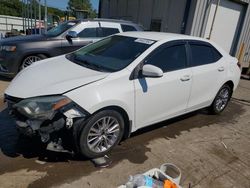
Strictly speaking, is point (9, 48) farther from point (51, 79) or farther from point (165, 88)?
point (165, 88)

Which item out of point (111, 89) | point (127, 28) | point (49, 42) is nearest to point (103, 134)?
point (111, 89)

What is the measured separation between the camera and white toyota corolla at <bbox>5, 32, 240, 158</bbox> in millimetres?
2783

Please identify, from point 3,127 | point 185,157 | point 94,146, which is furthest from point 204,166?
point 3,127

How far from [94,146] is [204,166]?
1.52 m

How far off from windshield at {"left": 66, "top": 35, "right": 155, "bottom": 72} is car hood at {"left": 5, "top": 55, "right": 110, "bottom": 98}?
7.5 inches

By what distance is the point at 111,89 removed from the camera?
118 inches

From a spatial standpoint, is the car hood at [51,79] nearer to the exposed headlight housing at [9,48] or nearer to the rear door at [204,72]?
the rear door at [204,72]

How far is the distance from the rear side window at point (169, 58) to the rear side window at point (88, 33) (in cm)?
366

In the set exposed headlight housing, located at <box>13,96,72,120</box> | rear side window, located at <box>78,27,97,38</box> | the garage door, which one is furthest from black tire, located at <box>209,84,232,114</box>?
the garage door

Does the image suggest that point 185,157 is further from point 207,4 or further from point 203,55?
point 207,4

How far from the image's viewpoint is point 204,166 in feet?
10.8

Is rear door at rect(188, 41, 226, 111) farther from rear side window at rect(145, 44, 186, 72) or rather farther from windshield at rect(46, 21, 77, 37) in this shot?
windshield at rect(46, 21, 77, 37)

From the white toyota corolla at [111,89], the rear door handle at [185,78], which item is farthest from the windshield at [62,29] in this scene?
the rear door handle at [185,78]

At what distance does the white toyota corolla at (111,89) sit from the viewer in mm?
2783
